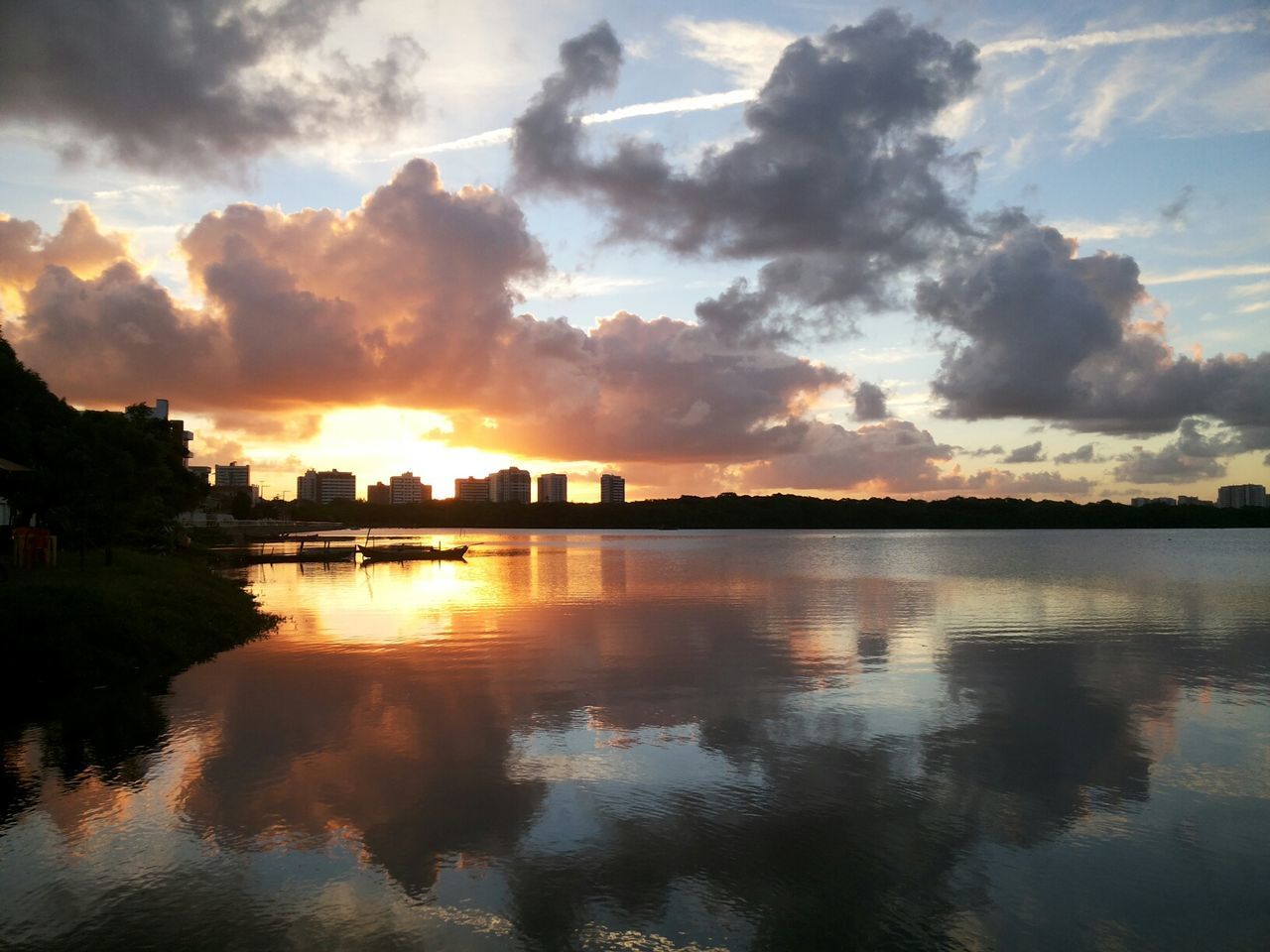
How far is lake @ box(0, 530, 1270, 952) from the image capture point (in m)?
11.8

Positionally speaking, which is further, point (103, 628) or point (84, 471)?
point (84, 471)

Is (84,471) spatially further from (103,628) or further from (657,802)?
Answer: (657,802)

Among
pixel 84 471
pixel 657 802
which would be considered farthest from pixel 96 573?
pixel 657 802

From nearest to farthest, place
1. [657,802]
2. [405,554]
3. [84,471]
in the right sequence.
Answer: [657,802]
[84,471]
[405,554]

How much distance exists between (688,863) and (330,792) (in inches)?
305

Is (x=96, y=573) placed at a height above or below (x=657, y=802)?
above

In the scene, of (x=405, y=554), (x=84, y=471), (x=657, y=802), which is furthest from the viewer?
(x=405, y=554)

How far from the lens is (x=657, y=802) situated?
1631 cm

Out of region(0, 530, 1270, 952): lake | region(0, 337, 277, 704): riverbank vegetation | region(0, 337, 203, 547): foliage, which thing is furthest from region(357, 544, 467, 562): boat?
region(0, 530, 1270, 952): lake

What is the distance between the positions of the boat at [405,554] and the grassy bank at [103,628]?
66.9 metres

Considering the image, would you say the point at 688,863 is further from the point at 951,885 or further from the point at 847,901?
the point at 951,885

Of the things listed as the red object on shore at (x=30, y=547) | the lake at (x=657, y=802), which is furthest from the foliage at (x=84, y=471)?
the lake at (x=657, y=802)

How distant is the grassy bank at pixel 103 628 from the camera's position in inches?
1019

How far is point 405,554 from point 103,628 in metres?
82.6
